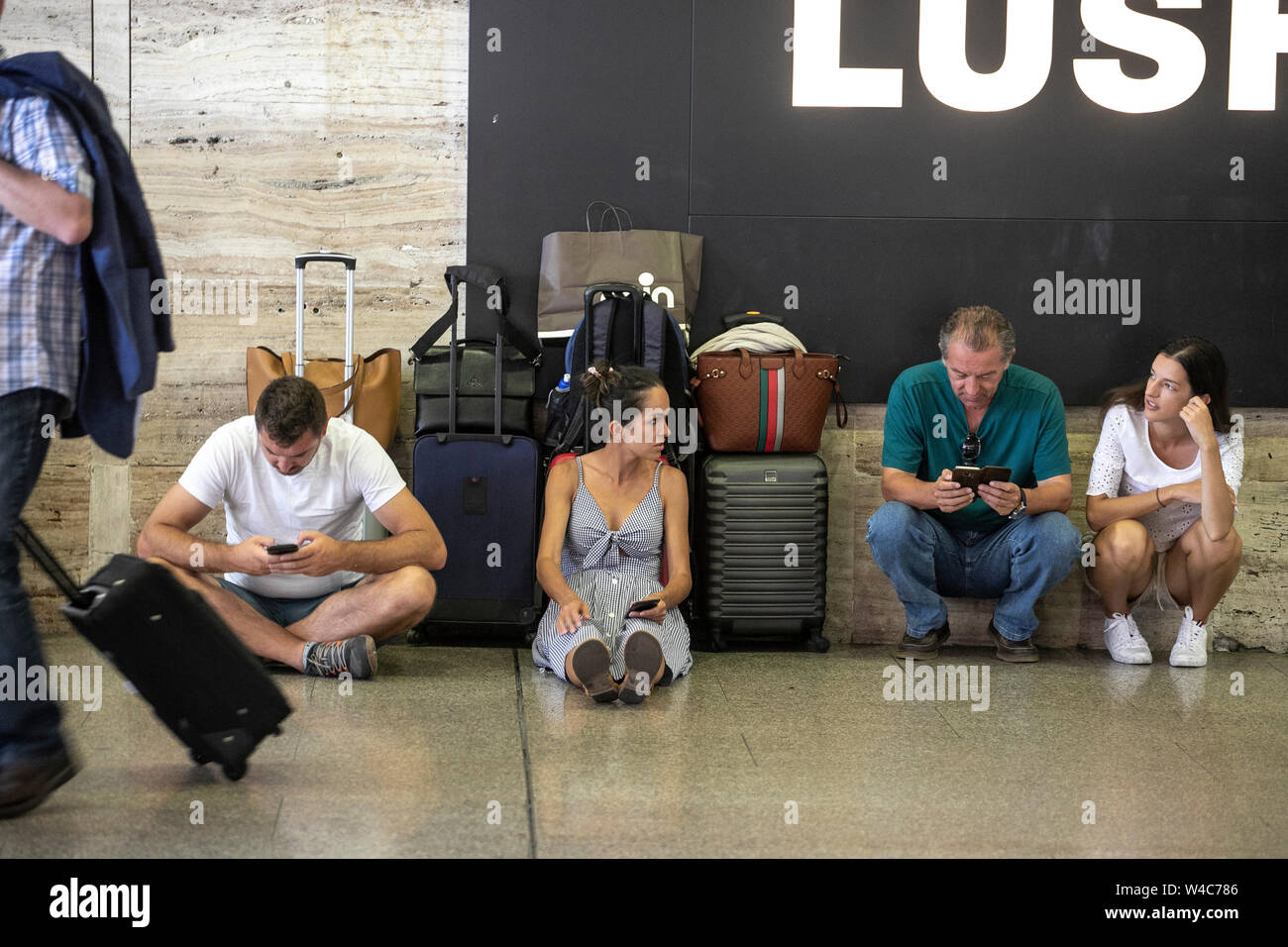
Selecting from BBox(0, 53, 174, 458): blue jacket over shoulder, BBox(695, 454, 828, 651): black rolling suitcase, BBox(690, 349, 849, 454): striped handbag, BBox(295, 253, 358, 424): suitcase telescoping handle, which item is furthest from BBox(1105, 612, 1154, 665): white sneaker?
BBox(0, 53, 174, 458): blue jacket over shoulder

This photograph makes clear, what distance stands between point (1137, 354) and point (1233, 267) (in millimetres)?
462

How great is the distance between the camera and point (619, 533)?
3.81 meters

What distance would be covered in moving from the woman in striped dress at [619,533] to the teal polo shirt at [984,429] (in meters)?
0.78

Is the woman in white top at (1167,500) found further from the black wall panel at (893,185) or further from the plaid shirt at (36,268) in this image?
the plaid shirt at (36,268)

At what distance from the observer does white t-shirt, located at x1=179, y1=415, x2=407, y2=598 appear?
3557 mm

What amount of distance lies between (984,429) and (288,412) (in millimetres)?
2194

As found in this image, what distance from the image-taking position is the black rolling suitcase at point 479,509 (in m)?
4.18

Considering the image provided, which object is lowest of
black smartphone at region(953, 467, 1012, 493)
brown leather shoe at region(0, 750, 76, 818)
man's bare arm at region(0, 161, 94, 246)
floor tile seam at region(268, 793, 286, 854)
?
floor tile seam at region(268, 793, 286, 854)

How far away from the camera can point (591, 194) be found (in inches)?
175

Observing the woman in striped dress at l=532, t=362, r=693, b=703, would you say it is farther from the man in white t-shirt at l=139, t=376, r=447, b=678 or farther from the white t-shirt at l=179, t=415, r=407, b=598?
the white t-shirt at l=179, t=415, r=407, b=598

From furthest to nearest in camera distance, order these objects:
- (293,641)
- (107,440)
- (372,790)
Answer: (293,641), (372,790), (107,440)

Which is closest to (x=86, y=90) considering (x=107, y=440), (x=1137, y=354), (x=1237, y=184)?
(x=107, y=440)

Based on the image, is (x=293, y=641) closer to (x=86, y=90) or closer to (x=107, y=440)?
(x=107, y=440)

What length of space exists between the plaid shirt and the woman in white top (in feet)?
10.4
